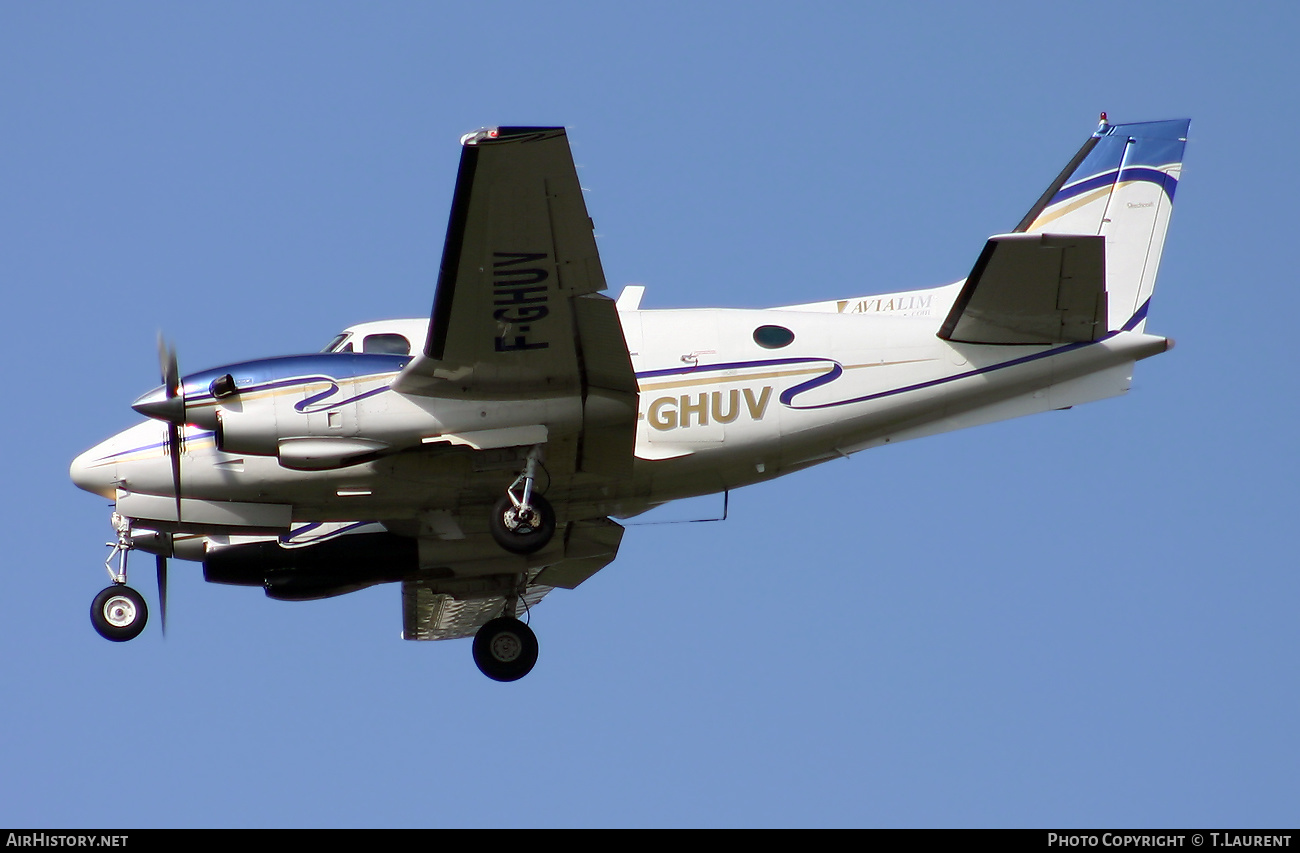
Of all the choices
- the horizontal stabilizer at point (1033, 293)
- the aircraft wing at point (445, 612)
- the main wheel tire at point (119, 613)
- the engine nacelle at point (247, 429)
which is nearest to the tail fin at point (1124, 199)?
the horizontal stabilizer at point (1033, 293)

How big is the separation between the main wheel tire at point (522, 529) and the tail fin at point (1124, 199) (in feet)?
25.3

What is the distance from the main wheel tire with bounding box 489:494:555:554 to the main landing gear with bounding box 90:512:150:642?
4.65 metres

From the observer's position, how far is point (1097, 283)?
17.7 meters

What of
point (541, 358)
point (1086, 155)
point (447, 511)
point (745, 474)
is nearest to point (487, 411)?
point (541, 358)

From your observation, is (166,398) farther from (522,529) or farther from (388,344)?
(522,529)

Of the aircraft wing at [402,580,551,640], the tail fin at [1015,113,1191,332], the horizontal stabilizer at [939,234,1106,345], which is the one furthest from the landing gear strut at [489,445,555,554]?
the tail fin at [1015,113,1191,332]

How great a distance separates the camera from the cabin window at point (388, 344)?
18.3 meters

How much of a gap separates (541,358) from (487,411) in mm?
945

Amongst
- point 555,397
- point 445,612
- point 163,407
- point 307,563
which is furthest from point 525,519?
point 445,612

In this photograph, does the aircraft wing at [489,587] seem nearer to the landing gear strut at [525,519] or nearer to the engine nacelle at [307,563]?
the engine nacelle at [307,563]

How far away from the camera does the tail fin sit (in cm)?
1969

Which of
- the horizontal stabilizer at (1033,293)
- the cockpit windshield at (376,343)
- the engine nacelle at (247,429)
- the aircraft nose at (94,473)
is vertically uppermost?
the horizontal stabilizer at (1033,293)
